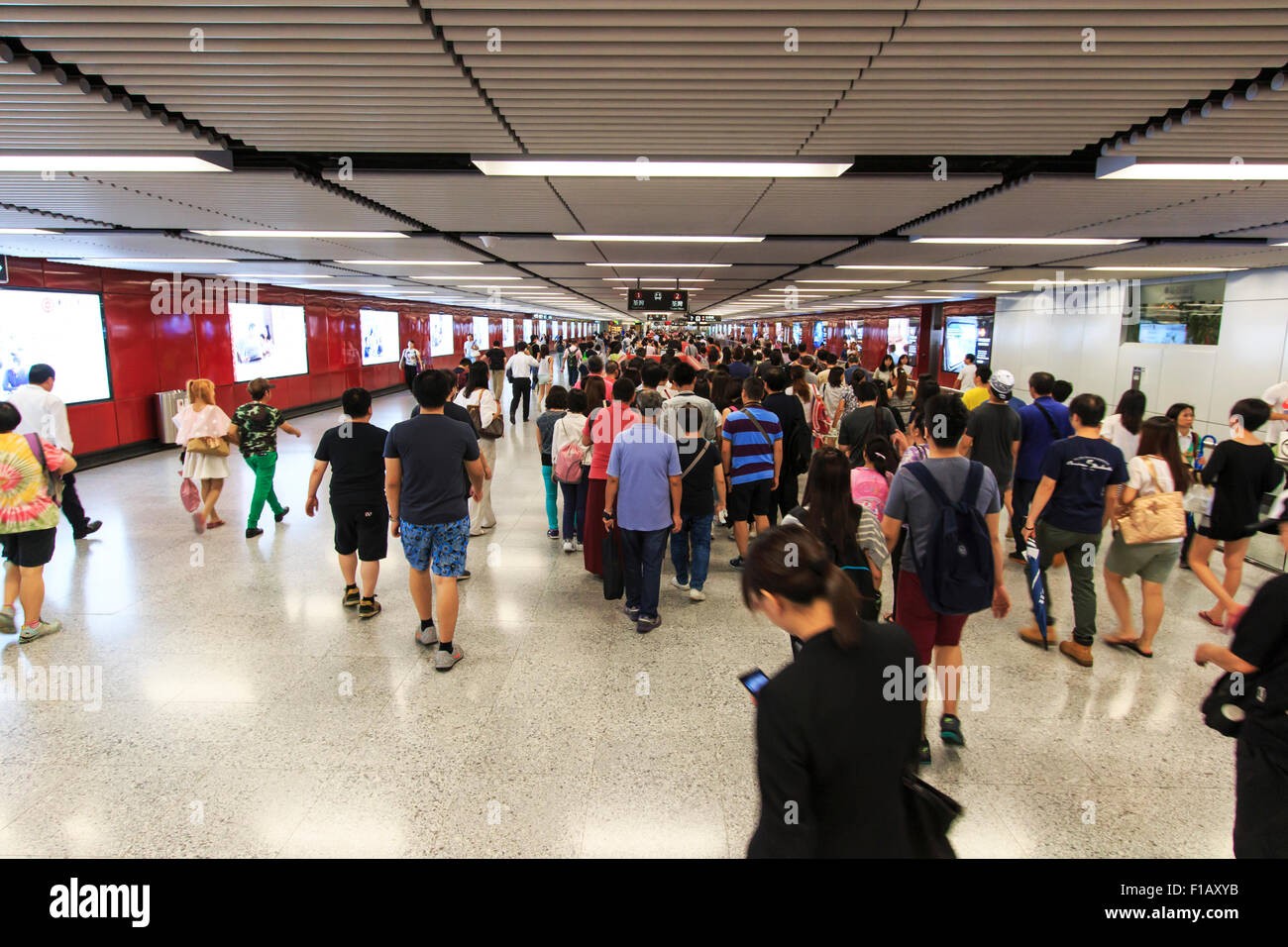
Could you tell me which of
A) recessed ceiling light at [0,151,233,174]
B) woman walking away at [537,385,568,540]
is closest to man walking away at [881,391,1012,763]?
woman walking away at [537,385,568,540]

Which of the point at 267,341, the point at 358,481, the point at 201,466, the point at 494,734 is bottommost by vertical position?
the point at 494,734

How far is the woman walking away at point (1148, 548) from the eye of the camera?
4.30 metres

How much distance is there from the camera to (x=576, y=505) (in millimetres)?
6367

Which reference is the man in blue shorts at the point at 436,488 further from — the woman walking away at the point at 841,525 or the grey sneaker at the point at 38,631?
the grey sneaker at the point at 38,631

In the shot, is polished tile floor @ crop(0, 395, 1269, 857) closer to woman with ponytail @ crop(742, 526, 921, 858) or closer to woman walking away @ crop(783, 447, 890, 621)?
woman walking away @ crop(783, 447, 890, 621)

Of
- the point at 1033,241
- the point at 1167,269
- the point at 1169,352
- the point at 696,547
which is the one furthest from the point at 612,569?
the point at 1169,352

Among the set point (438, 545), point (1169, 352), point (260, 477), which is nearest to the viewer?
point (438, 545)

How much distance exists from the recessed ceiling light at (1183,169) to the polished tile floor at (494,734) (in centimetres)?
309

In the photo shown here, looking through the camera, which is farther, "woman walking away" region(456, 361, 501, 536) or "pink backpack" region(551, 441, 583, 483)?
"woman walking away" region(456, 361, 501, 536)

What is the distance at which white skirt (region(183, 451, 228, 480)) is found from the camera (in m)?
7.12

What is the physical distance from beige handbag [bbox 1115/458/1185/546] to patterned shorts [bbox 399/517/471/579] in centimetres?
418

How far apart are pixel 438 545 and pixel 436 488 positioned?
374 mm

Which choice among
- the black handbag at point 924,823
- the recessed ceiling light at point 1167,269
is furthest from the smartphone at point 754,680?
the recessed ceiling light at point 1167,269

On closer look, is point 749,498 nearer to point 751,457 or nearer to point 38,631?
point 751,457
